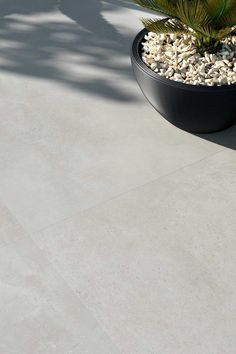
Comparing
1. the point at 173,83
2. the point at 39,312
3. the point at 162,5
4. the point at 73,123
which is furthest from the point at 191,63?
the point at 39,312

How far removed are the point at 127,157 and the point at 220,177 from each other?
23.4 inches

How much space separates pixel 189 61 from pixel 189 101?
13.1 inches

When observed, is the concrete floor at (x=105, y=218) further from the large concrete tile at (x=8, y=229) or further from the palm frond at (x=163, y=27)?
the palm frond at (x=163, y=27)

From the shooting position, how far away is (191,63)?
3.82 metres

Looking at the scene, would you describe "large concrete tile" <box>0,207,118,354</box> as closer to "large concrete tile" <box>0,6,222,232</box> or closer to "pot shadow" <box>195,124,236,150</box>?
"large concrete tile" <box>0,6,222,232</box>

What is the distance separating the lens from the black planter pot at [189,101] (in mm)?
3588

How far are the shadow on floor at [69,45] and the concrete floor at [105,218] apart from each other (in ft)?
0.06

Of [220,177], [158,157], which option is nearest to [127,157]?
[158,157]

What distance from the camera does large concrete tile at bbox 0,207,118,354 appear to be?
Answer: 8.93ft

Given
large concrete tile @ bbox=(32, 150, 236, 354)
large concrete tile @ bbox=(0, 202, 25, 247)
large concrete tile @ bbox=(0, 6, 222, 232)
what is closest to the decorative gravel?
large concrete tile @ bbox=(0, 6, 222, 232)

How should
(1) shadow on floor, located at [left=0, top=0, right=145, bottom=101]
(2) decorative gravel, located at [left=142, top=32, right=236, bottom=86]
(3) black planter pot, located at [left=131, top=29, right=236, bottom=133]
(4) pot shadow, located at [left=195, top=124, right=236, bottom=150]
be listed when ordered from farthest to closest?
(1) shadow on floor, located at [left=0, top=0, right=145, bottom=101] < (4) pot shadow, located at [left=195, top=124, right=236, bottom=150] < (2) decorative gravel, located at [left=142, top=32, right=236, bottom=86] < (3) black planter pot, located at [left=131, top=29, right=236, bottom=133]

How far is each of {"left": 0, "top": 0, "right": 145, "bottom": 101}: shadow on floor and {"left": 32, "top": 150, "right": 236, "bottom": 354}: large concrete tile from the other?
1133 mm

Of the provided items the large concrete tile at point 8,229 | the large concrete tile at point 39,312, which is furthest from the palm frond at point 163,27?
the large concrete tile at point 39,312

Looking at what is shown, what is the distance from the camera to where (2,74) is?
181 inches
